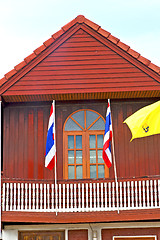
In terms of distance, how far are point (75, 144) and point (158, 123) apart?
13.8 ft

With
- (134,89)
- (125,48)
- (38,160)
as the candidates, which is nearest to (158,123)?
(134,89)

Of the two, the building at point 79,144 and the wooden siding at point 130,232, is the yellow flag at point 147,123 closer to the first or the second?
the building at point 79,144

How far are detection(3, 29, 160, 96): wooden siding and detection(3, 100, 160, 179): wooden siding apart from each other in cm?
127

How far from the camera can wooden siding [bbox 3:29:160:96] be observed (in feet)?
60.5

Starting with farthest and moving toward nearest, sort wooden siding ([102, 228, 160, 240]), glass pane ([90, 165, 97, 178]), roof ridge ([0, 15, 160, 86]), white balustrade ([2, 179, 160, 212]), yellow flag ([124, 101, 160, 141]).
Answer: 1. glass pane ([90, 165, 97, 178])
2. roof ridge ([0, 15, 160, 86])
3. wooden siding ([102, 228, 160, 240])
4. white balustrade ([2, 179, 160, 212])
5. yellow flag ([124, 101, 160, 141])

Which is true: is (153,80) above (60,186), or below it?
above

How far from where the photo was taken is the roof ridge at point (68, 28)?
18562 millimetres

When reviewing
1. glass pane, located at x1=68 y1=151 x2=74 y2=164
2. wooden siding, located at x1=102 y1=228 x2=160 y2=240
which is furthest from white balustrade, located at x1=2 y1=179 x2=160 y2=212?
glass pane, located at x1=68 y1=151 x2=74 y2=164

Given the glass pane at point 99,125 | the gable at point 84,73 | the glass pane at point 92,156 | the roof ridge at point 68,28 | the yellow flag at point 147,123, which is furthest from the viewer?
the glass pane at point 99,125

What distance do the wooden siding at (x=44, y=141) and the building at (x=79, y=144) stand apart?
34 millimetres

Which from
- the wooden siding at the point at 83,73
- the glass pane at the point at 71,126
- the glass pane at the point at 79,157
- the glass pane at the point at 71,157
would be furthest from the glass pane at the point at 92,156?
the wooden siding at the point at 83,73

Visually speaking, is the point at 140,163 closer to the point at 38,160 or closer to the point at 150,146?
the point at 150,146

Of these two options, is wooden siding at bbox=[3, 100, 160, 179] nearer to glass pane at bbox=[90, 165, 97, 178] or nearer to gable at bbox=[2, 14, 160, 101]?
Result: glass pane at bbox=[90, 165, 97, 178]

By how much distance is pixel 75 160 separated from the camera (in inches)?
754
